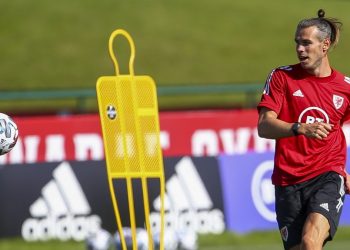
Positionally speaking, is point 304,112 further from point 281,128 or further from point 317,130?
point 317,130

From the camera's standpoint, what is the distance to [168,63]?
1296 inches

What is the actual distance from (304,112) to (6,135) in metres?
2.31

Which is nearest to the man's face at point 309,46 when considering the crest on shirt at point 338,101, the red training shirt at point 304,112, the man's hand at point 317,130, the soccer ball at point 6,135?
the red training shirt at point 304,112

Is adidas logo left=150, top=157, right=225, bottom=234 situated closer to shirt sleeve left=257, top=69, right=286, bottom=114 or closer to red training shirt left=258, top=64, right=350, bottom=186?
red training shirt left=258, top=64, right=350, bottom=186

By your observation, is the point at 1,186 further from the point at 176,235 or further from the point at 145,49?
the point at 145,49

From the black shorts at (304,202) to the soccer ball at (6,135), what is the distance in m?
2.13

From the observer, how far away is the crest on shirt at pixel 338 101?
748cm

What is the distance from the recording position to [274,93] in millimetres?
7449

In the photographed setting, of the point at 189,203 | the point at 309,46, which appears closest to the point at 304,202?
the point at 309,46

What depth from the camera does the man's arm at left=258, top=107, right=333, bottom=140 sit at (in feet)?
22.2

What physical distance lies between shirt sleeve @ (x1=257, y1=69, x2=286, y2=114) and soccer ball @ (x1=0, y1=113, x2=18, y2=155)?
6.53ft

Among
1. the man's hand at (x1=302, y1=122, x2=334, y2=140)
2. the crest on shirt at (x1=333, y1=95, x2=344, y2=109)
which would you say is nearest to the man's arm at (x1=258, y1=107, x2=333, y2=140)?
the man's hand at (x1=302, y1=122, x2=334, y2=140)

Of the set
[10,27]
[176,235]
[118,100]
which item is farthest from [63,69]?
[118,100]

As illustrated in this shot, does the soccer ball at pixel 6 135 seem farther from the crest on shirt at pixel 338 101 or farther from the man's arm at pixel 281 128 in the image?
the crest on shirt at pixel 338 101
